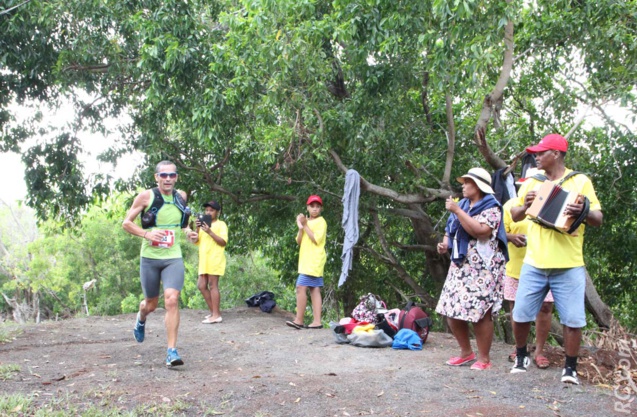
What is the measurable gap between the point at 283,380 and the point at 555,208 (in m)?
2.53

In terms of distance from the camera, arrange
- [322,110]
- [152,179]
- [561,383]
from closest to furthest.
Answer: [561,383], [322,110], [152,179]

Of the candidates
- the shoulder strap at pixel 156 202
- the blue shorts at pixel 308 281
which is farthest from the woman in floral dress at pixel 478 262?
the blue shorts at pixel 308 281

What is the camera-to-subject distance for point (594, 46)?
899cm

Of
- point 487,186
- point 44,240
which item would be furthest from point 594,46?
point 44,240

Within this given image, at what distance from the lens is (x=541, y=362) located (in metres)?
5.89

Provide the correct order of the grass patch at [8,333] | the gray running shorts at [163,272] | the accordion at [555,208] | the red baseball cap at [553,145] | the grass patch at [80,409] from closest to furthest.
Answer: the grass patch at [80,409]
the accordion at [555,208]
the red baseball cap at [553,145]
the gray running shorts at [163,272]
the grass patch at [8,333]

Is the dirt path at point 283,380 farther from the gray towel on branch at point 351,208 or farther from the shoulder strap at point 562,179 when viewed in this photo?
the shoulder strap at point 562,179

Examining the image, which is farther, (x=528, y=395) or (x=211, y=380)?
(x=211, y=380)

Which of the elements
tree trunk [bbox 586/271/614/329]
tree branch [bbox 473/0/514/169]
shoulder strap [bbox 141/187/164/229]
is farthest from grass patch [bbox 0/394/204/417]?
tree trunk [bbox 586/271/614/329]

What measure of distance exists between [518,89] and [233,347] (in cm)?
722

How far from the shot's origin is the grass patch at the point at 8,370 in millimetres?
5363

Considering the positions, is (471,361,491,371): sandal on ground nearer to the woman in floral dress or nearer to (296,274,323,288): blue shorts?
the woman in floral dress

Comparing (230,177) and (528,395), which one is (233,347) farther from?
(230,177)

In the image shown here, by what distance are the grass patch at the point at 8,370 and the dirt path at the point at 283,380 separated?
2.4 inches
